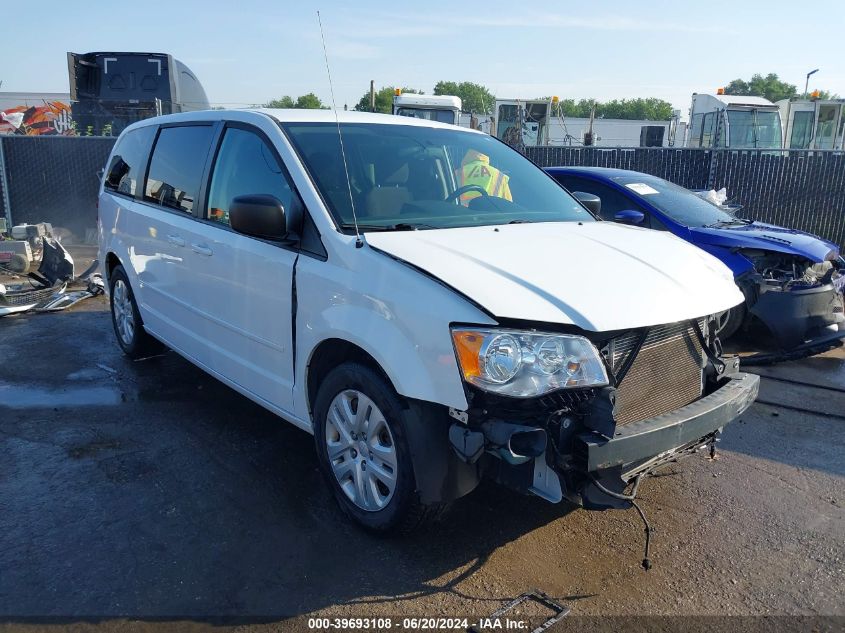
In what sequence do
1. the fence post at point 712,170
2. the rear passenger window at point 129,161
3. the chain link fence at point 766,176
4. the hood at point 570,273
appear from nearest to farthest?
the hood at point 570,273 < the rear passenger window at point 129,161 < the chain link fence at point 766,176 < the fence post at point 712,170

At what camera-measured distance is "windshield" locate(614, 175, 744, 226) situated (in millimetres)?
6645

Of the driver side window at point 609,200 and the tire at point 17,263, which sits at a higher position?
the driver side window at point 609,200

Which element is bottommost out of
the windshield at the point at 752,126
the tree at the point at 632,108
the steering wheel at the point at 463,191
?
the steering wheel at the point at 463,191

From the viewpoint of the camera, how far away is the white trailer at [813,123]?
17516 mm

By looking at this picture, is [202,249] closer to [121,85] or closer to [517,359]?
[517,359]

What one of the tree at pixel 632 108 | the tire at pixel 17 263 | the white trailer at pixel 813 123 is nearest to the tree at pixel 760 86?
the tree at pixel 632 108

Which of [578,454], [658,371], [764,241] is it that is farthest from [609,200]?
[578,454]

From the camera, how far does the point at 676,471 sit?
394 cm

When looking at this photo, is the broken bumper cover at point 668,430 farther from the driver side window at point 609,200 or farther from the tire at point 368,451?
the driver side window at point 609,200

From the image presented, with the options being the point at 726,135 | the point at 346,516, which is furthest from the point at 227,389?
the point at 726,135

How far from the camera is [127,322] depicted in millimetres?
5898

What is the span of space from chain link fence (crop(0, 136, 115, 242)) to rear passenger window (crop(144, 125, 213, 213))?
948 centimetres

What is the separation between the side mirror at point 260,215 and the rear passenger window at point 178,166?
117 centimetres

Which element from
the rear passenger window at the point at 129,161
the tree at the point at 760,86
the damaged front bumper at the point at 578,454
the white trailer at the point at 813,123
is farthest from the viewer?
the tree at the point at 760,86
